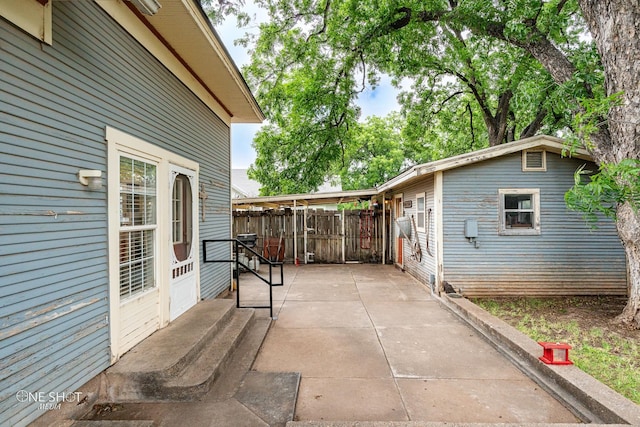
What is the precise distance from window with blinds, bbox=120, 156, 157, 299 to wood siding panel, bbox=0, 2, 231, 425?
33 cm

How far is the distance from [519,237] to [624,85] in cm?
301

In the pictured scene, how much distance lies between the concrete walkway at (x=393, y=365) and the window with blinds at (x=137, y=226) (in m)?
1.55

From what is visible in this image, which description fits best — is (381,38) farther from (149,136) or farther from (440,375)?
(440,375)

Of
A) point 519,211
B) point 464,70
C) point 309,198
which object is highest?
point 464,70

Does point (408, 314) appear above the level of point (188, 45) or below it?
below

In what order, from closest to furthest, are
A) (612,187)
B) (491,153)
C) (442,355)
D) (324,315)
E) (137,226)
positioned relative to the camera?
(137,226)
(442,355)
(612,187)
(324,315)
(491,153)

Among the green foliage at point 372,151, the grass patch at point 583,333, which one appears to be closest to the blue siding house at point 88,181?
the grass patch at point 583,333

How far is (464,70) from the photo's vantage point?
1154cm

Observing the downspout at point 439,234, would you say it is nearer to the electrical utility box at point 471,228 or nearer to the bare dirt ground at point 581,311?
the electrical utility box at point 471,228

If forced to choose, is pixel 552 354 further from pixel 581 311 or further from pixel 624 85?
pixel 624 85

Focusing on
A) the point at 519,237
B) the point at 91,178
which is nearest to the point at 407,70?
the point at 519,237

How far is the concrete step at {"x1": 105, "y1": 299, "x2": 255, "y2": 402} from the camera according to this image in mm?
2717

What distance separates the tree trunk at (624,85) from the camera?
455 cm

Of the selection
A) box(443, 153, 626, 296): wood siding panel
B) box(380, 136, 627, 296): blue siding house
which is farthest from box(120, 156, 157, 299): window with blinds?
box(443, 153, 626, 296): wood siding panel
